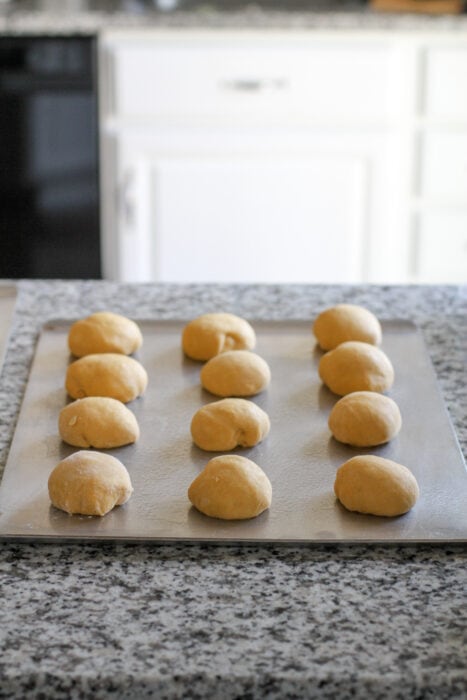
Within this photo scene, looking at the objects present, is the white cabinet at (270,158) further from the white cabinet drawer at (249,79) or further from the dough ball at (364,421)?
the dough ball at (364,421)

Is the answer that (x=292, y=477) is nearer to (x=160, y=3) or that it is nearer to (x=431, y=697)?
(x=431, y=697)

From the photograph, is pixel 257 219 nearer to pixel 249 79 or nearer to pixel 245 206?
pixel 245 206

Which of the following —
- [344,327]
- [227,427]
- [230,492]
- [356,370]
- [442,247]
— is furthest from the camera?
[442,247]

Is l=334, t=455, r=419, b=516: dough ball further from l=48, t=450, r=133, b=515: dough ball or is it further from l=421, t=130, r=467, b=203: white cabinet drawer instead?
l=421, t=130, r=467, b=203: white cabinet drawer

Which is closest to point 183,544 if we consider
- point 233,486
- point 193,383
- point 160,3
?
point 233,486

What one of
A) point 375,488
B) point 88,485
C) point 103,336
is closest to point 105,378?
point 103,336

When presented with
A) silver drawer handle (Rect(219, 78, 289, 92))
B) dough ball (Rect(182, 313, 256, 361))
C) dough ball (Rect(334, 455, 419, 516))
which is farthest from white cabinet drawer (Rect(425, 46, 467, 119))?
dough ball (Rect(334, 455, 419, 516))
